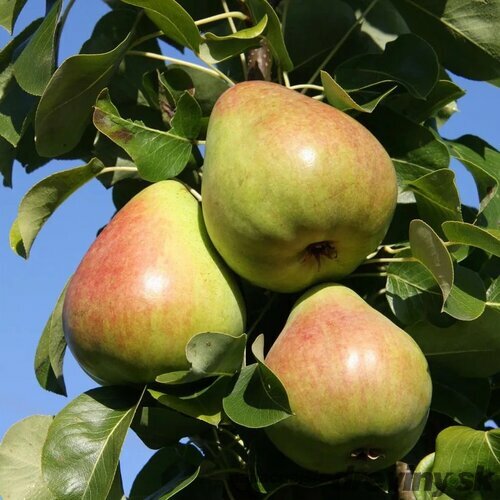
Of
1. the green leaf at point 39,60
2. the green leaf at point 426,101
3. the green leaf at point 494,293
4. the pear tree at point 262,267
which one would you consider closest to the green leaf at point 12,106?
the pear tree at point 262,267

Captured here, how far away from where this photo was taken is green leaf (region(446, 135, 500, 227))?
1.78 m

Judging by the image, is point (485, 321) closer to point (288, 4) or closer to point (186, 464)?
point (186, 464)

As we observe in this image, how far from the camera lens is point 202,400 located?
1.50 meters

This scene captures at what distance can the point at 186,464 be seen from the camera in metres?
1.71

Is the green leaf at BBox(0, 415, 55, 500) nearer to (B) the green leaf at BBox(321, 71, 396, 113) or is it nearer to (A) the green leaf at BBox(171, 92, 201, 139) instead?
(A) the green leaf at BBox(171, 92, 201, 139)

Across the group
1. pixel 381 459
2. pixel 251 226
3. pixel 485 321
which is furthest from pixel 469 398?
pixel 251 226

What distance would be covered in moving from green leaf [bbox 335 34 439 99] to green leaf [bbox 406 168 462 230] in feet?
0.60

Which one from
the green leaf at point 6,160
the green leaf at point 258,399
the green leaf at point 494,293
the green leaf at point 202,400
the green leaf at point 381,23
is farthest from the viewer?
the green leaf at point 381,23

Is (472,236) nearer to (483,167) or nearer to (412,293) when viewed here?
(412,293)

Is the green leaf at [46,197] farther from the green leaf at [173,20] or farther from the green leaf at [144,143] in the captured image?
the green leaf at [173,20]

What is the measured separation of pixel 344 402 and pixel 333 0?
940mm

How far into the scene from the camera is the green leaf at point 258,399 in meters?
1.38

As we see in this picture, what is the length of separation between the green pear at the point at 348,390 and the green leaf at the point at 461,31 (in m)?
0.67

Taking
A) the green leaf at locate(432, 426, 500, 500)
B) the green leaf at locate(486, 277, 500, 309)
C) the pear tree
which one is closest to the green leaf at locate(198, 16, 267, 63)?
the pear tree
